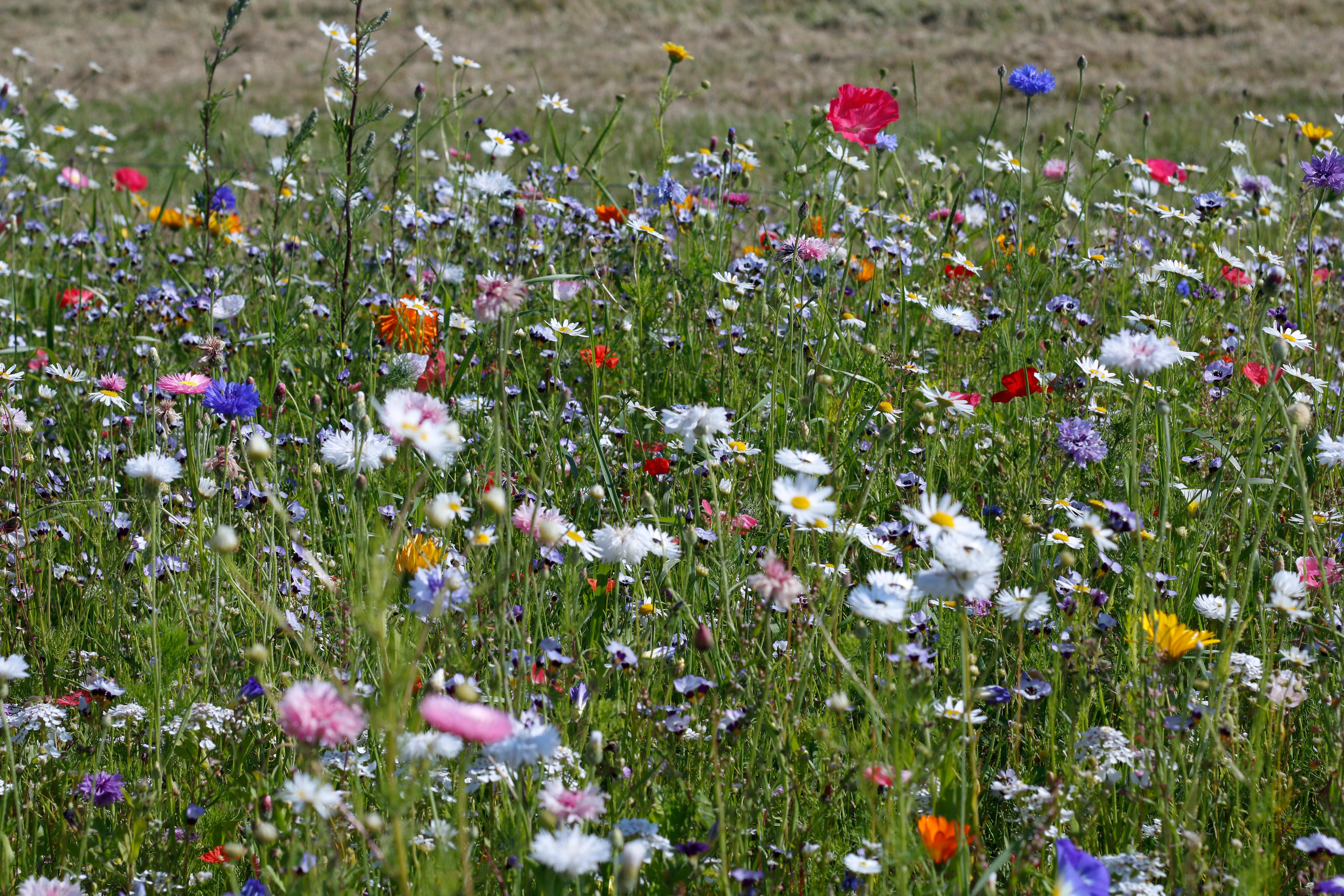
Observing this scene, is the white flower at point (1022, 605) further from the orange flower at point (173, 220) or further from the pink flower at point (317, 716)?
the orange flower at point (173, 220)

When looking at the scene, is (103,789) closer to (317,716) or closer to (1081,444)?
(317,716)

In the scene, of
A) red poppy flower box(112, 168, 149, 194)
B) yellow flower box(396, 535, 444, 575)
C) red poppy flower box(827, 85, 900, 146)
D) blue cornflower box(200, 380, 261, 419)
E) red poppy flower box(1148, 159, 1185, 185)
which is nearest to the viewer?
yellow flower box(396, 535, 444, 575)

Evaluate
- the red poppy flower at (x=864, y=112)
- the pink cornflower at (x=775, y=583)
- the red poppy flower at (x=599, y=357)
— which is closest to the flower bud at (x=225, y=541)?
the pink cornflower at (x=775, y=583)

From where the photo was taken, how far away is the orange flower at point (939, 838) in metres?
1.16

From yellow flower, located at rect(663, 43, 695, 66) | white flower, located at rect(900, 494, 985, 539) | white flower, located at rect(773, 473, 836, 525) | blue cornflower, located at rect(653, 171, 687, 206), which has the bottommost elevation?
white flower, located at rect(773, 473, 836, 525)

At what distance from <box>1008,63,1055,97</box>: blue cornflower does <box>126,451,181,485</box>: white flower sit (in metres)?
2.13

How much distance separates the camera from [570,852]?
92 cm

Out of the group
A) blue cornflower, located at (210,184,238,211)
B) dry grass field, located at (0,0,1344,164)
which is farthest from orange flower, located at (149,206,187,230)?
dry grass field, located at (0,0,1344,164)

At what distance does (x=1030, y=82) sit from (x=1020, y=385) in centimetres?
95

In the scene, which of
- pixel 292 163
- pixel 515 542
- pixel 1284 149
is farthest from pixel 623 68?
pixel 515 542

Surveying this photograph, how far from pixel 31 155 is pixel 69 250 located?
0.30 meters

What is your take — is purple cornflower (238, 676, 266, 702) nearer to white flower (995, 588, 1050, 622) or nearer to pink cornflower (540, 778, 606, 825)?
pink cornflower (540, 778, 606, 825)

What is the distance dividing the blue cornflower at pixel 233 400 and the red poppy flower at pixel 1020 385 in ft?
4.60

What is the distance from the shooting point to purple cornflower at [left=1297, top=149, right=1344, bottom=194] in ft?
7.43
